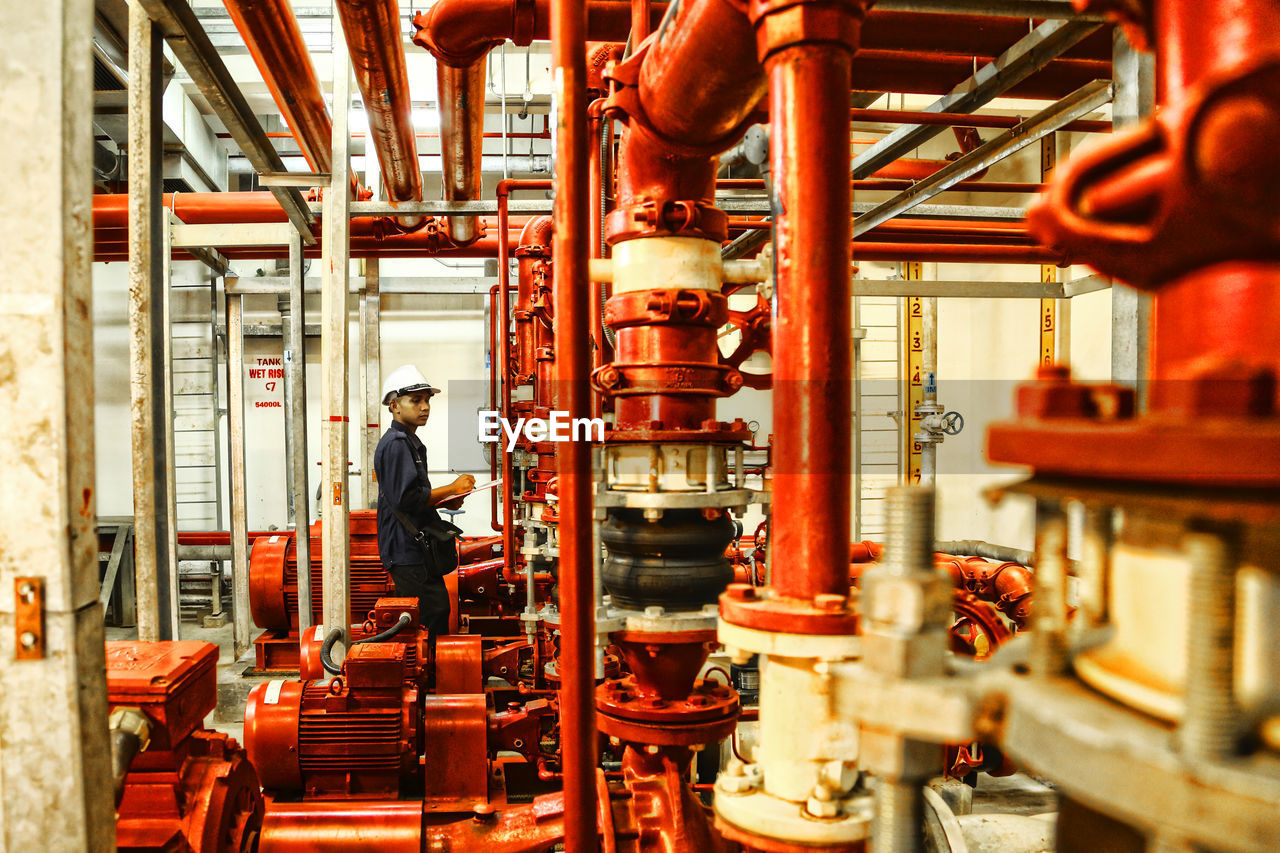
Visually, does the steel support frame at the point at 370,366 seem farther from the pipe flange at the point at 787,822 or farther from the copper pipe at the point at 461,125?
the pipe flange at the point at 787,822

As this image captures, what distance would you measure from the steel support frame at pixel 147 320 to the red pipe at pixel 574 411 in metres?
1.77

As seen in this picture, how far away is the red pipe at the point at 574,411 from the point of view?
52.0 inches

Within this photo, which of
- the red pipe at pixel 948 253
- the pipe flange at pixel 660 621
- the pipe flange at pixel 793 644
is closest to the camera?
the pipe flange at pixel 793 644

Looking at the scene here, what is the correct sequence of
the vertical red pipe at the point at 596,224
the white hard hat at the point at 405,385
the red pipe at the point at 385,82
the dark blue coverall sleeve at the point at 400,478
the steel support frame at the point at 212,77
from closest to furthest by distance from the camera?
the vertical red pipe at the point at 596,224
the steel support frame at the point at 212,77
the red pipe at the point at 385,82
the dark blue coverall sleeve at the point at 400,478
the white hard hat at the point at 405,385

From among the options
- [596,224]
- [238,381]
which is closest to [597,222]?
[596,224]

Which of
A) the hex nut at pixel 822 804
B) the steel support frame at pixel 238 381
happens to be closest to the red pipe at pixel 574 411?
the hex nut at pixel 822 804

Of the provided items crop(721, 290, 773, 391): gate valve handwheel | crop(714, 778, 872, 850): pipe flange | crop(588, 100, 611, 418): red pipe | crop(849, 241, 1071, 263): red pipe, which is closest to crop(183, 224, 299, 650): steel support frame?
crop(588, 100, 611, 418): red pipe

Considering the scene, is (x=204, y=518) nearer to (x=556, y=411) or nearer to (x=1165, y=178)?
(x=556, y=411)

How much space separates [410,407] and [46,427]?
3512mm

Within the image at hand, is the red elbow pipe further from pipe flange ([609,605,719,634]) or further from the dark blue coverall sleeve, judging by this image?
pipe flange ([609,605,719,634])

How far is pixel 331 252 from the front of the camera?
3527 mm

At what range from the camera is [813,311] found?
1123mm

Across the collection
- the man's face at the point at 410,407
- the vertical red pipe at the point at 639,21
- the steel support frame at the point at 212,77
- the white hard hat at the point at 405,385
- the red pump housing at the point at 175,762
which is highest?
the steel support frame at the point at 212,77

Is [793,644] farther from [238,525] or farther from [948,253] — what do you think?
[238,525]
